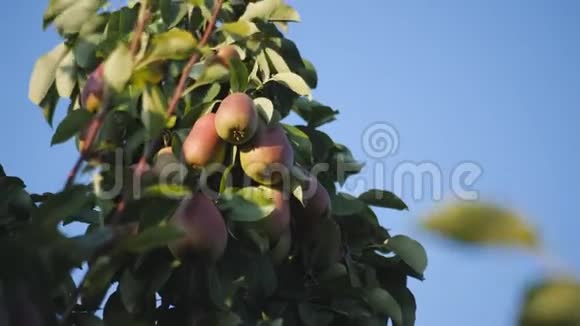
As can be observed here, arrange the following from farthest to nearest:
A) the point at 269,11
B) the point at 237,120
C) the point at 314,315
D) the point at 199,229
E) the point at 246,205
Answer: the point at 269,11, the point at 314,315, the point at 237,120, the point at 246,205, the point at 199,229

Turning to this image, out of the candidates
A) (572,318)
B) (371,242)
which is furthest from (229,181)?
(572,318)

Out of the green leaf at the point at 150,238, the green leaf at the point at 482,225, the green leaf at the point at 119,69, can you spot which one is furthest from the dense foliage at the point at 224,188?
the green leaf at the point at 482,225

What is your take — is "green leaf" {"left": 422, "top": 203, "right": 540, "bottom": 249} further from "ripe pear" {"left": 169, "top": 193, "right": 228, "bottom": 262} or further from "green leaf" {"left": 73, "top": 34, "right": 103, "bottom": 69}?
"green leaf" {"left": 73, "top": 34, "right": 103, "bottom": 69}

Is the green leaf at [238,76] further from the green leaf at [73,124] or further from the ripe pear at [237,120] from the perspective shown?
the green leaf at [73,124]

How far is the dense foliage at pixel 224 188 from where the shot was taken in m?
1.34

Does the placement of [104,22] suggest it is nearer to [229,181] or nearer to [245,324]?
[229,181]

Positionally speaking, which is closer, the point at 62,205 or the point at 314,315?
the point at 62,205

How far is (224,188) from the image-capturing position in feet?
5.38

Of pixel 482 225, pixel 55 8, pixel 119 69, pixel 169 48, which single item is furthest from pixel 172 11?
pixel 482 225

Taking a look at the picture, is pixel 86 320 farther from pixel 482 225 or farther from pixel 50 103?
pixel 482 225

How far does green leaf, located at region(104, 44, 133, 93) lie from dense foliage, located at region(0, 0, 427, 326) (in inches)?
5.0

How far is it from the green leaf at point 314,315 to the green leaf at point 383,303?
9cm

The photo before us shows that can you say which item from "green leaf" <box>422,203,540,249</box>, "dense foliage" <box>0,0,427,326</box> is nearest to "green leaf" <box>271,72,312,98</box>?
"dense foliage" <box>0,0,427,326</box>

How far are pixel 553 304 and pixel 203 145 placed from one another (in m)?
1.40
